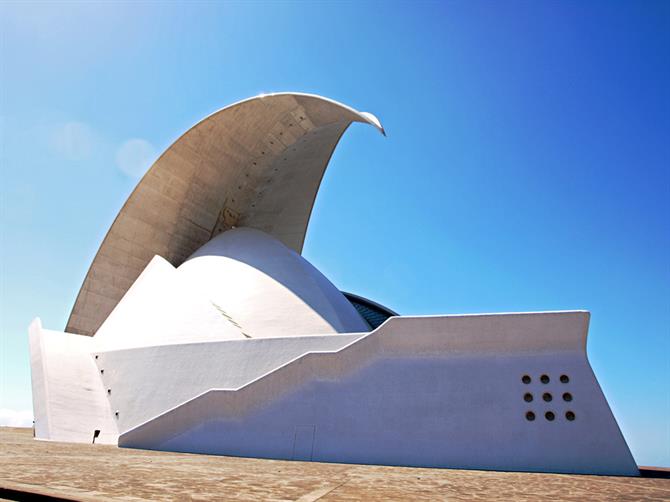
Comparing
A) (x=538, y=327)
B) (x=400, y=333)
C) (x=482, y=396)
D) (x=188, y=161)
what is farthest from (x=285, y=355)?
(x=188, y=161)

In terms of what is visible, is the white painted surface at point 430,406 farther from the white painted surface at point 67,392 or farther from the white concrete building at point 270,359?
the white painted surface at point 67,392

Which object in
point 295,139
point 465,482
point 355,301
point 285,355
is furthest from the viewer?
point 355,301

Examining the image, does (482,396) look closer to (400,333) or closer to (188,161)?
(400,333)

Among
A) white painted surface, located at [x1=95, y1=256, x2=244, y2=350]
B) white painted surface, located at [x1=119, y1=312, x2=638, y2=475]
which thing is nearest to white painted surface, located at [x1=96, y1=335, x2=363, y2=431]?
white painted surface, located at [x1=95, y1=256, x2=244, y2=350]

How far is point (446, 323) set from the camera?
766cm

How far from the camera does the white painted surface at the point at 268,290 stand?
1145 cm

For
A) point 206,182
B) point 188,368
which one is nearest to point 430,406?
point 188,368

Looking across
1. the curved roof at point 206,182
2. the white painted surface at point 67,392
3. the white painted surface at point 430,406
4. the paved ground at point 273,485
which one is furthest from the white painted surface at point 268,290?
the paved ground at point 273,485

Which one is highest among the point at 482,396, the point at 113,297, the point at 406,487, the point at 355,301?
the point at 355,301

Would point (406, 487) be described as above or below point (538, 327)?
below

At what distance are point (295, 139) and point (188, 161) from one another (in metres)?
4.13

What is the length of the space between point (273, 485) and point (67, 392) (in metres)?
9.04

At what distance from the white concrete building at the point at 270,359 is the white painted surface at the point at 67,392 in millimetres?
43

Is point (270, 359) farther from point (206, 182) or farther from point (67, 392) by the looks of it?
point (206, 182)
